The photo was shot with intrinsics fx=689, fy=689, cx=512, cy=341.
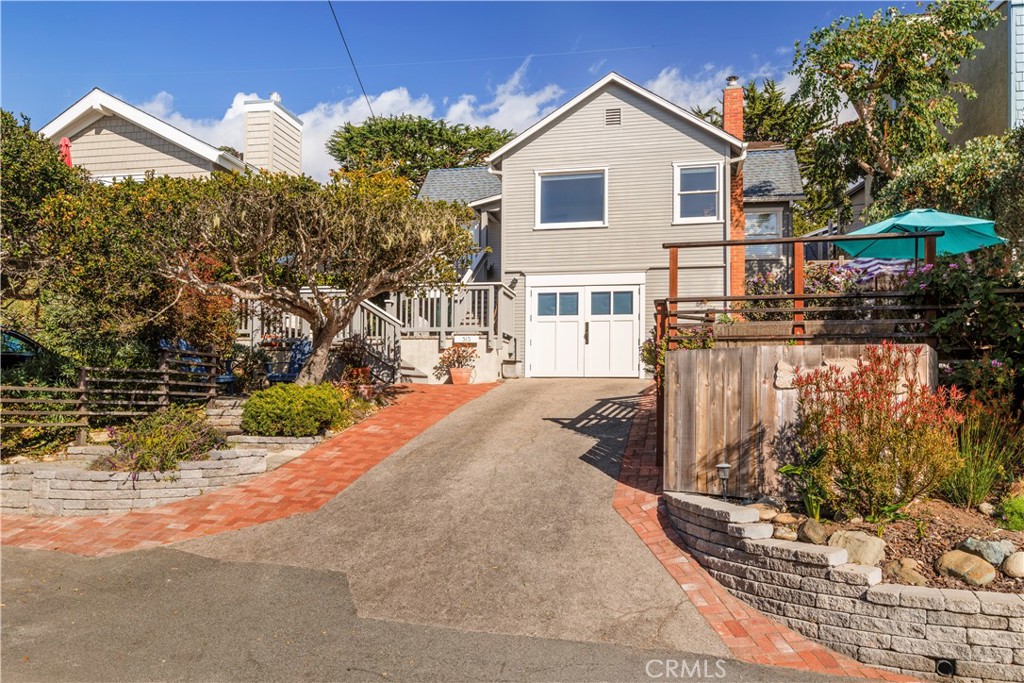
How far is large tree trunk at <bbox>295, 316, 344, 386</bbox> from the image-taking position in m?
12.2

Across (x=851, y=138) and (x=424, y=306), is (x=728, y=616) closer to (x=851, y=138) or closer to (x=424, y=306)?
(x=424, y=306)

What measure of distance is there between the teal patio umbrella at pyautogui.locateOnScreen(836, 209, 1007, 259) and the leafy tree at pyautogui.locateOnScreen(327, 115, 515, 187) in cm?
2743

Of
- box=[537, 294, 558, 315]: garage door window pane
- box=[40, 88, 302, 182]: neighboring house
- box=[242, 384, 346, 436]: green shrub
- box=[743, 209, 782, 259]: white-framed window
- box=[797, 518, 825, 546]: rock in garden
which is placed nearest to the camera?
box=[797, 518, 825, 546]: rock in garden

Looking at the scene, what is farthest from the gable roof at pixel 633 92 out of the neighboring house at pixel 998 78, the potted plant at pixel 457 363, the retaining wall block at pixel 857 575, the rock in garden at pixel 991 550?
the retaining wall block at pixel 857 575

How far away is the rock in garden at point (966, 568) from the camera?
4883 mm

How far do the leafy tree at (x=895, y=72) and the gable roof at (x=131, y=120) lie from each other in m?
15.6

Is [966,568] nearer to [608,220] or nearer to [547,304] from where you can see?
[547,304]

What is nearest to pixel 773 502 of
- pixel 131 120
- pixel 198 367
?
pixel 198 367

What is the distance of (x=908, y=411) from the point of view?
19.0ft

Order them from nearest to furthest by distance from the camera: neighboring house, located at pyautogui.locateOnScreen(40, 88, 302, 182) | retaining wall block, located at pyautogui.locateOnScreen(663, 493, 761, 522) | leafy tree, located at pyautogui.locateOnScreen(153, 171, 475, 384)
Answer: retaining wall block, located at pyautogui.locateOnScreen(663, 493, 761, 522)
leafy tree, located at pyautogui.locateOnScreen(153, 171, 475, 384)
neighboring house, located at pyautogui.locateOnScreen(40, 88, 302, 182)

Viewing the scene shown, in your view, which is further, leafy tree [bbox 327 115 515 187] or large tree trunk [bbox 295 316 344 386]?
leafy tree [bbox 327 115 515 187]

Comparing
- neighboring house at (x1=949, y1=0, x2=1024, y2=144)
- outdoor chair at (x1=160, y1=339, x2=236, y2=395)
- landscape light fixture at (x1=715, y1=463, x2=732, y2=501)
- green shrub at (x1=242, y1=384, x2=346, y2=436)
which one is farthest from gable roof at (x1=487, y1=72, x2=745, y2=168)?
landscape light fixture at (x1=715, y1=463, x2=732, y2=501)

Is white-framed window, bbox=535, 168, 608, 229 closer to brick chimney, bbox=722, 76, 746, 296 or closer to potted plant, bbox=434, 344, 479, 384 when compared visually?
brick chimney, bbox=722, 76, 746, 296

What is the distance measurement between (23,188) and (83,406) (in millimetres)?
3452
